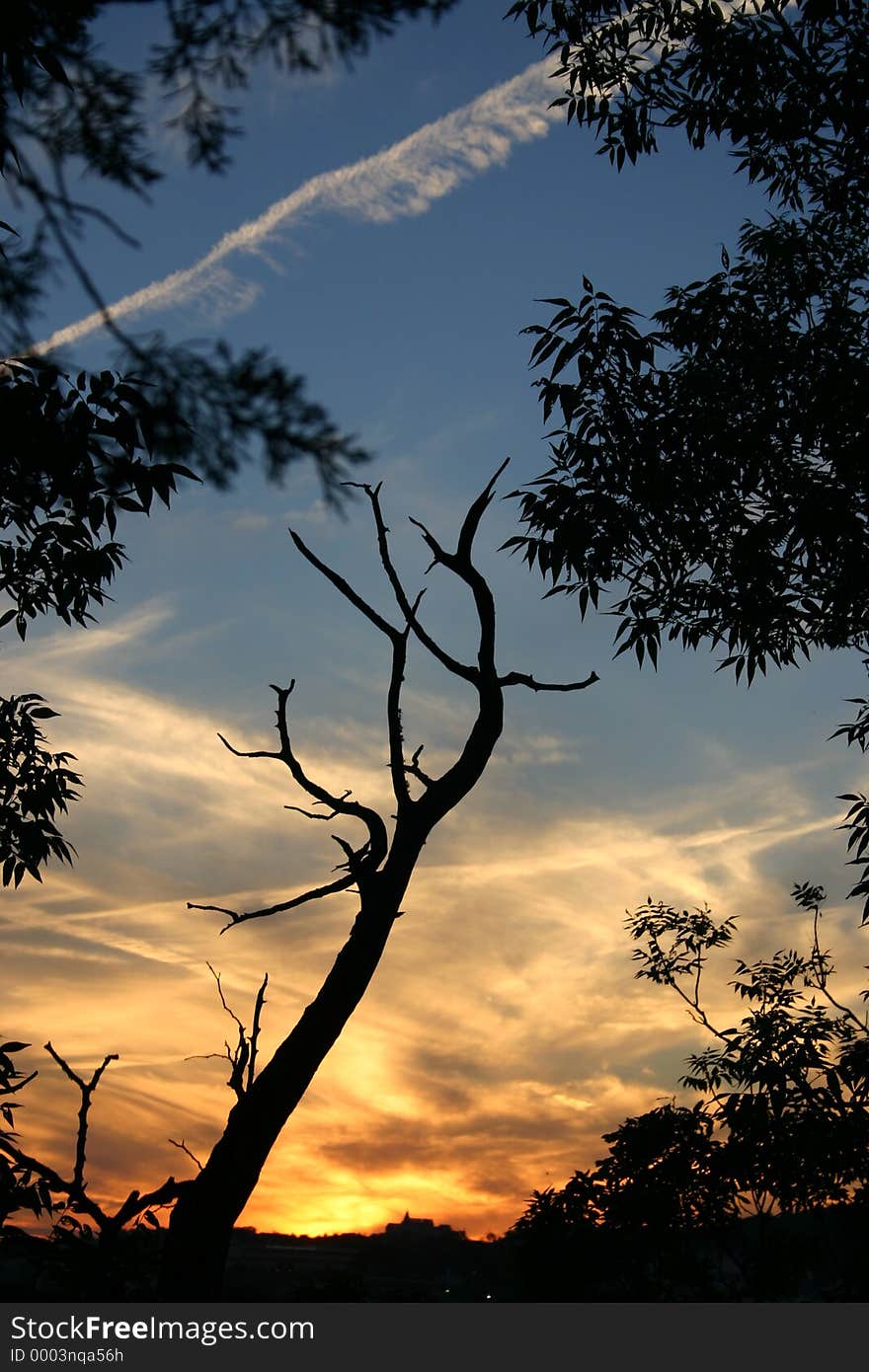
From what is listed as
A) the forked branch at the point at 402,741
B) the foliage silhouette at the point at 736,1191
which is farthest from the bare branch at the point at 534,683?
the foliage silhouette at the point at 736,1191

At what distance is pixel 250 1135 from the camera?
516 centimetres

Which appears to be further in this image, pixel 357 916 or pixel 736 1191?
pixel 736 1191

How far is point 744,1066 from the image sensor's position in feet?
40.2

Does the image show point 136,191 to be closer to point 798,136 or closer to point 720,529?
point 720,529

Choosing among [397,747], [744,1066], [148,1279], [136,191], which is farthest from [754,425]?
[148,1279]

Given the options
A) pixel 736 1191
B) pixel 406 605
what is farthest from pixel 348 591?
pixel 736 1191

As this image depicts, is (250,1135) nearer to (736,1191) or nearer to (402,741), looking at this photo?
(402,741)

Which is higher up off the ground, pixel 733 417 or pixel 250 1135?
pixel 733 417

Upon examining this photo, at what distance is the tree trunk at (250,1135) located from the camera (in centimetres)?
500

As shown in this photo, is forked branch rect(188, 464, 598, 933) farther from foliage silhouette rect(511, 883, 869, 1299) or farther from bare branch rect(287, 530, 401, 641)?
foliage silhouette rect(511, 883, 869, 1299)

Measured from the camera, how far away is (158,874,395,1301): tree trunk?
4996mm

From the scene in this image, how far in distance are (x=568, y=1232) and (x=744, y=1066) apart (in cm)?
417
